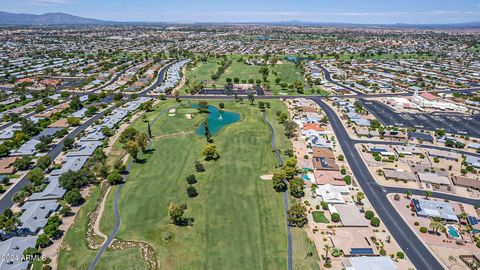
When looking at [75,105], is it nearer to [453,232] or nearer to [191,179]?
[191,179]

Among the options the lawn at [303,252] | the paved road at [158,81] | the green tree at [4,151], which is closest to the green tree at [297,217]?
the lawn at [303,252]

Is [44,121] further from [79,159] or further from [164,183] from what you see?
[164,183]

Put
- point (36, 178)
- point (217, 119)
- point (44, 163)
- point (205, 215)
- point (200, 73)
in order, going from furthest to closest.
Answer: point (200, 73), point (217, 119), point (44, 163), point (36, 178), point (205, 215)

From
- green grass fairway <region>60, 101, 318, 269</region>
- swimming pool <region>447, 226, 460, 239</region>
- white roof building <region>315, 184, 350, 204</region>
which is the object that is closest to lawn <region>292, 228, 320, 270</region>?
green grass fairway <region>60, 101, 318, 269</region>

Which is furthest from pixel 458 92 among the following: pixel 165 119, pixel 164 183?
pixel 164 183

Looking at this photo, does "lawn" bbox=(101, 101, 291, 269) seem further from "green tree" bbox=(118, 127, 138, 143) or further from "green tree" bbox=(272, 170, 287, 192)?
"green tree" bbox=(118, 127, 138, 143)

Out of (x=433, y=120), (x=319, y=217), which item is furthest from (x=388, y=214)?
(x=433, y=120)
